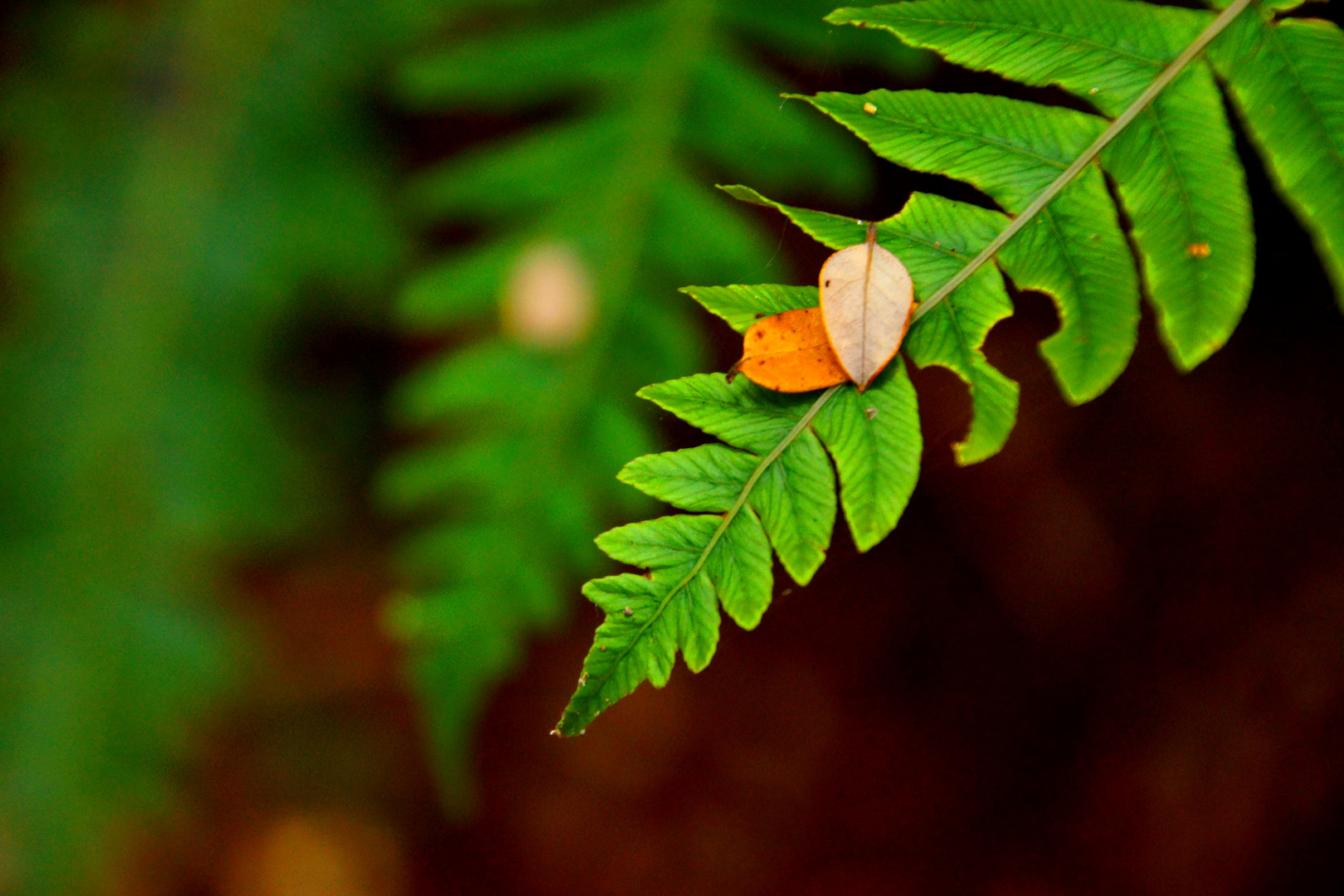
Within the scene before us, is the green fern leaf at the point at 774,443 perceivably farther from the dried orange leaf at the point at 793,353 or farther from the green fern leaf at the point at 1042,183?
the green fern leaf at the point at 1042,183

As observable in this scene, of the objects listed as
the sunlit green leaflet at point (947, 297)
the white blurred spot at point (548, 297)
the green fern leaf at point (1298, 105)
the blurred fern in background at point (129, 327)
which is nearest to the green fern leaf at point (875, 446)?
the sunlit green leaflet at point (947, 297)

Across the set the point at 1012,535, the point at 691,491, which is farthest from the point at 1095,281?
the point at 1012,535

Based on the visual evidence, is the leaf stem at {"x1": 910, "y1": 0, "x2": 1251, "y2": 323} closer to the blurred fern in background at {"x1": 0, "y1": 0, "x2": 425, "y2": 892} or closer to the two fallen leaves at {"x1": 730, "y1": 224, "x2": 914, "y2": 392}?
the two fallen leaves at {"x1": 730, "y1": 224, "x2": 914, "y2": 392}

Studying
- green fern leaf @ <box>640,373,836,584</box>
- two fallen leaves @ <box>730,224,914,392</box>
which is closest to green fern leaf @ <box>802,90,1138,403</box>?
two fallen leaves @ <box>730,224,914,392</box>

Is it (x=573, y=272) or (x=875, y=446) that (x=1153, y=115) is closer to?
(x=875, y=446)

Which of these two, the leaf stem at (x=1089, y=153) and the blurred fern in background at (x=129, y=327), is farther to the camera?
the blurred fern in background at (x=129, y=327)

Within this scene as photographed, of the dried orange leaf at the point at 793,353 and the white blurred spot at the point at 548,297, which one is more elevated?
the dried orange leaf at the point at 793,353

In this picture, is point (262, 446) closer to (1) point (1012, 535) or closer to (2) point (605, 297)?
(2) point (605, 297)

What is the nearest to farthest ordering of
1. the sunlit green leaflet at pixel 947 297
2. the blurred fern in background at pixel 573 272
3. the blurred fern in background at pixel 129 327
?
the sunlit green leaflet at pixel 947 297
the blurred fern in background at pixel 573 272
the blurred fern in background at pixel 129 327
